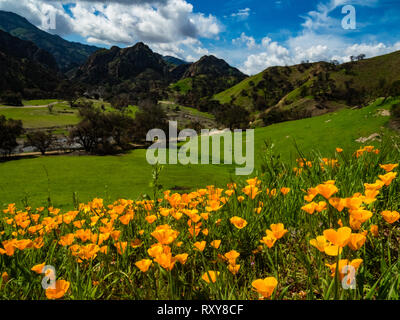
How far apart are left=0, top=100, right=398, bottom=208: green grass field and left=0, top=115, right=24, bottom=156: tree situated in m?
17.8

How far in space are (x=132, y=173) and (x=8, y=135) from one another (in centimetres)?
4087

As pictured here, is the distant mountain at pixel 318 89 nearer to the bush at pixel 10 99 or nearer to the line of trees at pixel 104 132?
the line of trees at pixel 104 132

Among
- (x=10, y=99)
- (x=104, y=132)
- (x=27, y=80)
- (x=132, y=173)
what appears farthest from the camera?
(x=27, y=80)

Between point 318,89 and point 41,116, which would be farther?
point 318,89

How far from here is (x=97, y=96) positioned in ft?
567

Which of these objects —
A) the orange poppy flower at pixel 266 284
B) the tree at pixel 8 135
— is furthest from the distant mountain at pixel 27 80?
the orange poppy flower at pixel 266 284

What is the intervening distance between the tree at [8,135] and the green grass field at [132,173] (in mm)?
17822

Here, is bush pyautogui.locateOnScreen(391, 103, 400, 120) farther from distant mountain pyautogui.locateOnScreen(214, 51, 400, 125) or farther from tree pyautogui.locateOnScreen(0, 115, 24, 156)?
tree pyautogui.locateOnScreen(0, 115, 24, 156)

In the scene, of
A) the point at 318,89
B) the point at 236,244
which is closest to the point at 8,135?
the point at 236,244

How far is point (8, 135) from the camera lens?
5459 cm

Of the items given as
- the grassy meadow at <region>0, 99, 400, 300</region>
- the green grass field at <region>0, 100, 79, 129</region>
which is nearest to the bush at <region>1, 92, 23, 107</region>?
the green grass field at <region>0, 100, 79, 129</region>

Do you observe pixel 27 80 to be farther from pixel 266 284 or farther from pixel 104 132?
pixel 266 284
